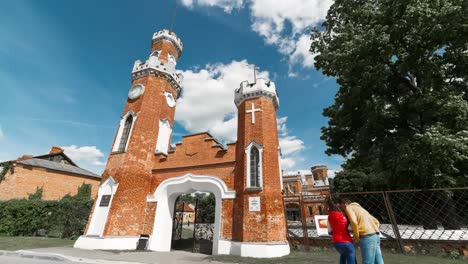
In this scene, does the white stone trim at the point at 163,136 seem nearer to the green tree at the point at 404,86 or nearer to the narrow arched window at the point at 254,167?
the narrow arched window at the point at 254,167

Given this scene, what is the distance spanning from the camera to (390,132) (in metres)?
11.3

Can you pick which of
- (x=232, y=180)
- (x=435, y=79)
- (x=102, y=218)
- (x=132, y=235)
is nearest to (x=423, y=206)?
(x=435, y=79)

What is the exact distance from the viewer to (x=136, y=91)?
1339 centimetres

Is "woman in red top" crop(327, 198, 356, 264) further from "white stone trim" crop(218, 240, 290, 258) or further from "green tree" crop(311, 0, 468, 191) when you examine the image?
"green tree" crop(311, 0, 468, 191)

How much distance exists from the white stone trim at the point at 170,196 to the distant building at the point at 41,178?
22.7 m

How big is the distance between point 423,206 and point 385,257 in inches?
179

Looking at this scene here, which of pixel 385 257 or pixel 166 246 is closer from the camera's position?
pixel 385 257

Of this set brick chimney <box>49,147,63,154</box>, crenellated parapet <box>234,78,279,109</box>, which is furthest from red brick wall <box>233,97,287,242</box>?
brick chimney <box>49,147,63,154</box>

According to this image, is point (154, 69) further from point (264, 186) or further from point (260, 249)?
point (260, 249)

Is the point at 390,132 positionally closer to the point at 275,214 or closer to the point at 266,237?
the point at 275,214

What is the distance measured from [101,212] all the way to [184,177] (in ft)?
14.0

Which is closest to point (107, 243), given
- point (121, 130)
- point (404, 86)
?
point (121, 130)

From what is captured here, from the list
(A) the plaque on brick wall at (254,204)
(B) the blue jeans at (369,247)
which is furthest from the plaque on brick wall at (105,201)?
(B) the blue jeans at (369,247)

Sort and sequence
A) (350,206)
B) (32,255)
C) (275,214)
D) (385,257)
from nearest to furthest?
1. (350,206)
2. (385,257)
3. (32,255)
4. (275,214)
